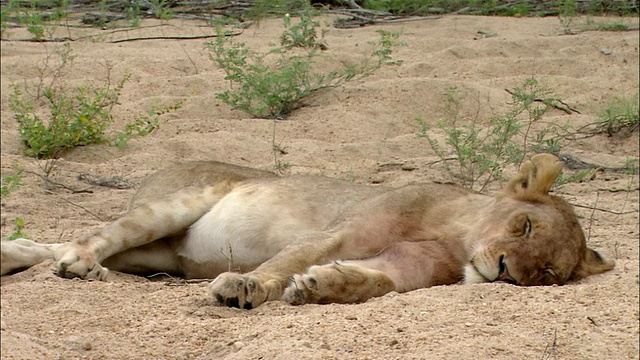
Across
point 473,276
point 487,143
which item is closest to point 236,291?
point 473,276

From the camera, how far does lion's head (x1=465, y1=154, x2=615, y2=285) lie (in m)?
4.45

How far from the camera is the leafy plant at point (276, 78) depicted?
8.04 metres

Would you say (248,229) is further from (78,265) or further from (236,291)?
(236,291)

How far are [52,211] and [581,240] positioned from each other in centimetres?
293

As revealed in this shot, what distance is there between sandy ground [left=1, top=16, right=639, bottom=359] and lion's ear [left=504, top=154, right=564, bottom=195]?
20.3 inches

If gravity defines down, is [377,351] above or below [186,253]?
above

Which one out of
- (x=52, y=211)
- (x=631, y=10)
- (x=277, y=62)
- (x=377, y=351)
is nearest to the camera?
(x=377, y=351)

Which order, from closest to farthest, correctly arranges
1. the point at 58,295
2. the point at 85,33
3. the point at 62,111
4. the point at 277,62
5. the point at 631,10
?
the point at 58,295 → the point at 62,111 → the point at 277,62 → the point at 85,33 → the point at 631,10

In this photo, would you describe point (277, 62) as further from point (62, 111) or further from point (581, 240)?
point (581, 240)

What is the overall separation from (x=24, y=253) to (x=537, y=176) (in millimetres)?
2434

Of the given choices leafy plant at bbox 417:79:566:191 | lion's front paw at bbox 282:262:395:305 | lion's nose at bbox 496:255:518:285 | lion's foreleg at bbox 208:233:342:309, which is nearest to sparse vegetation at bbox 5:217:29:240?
lion's foreleg at bbox 208:233:342:309

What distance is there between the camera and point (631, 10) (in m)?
12.6

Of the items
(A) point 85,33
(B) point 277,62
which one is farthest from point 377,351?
(A) point 85,33

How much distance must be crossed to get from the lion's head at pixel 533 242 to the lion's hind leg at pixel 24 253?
1941 millimetres
